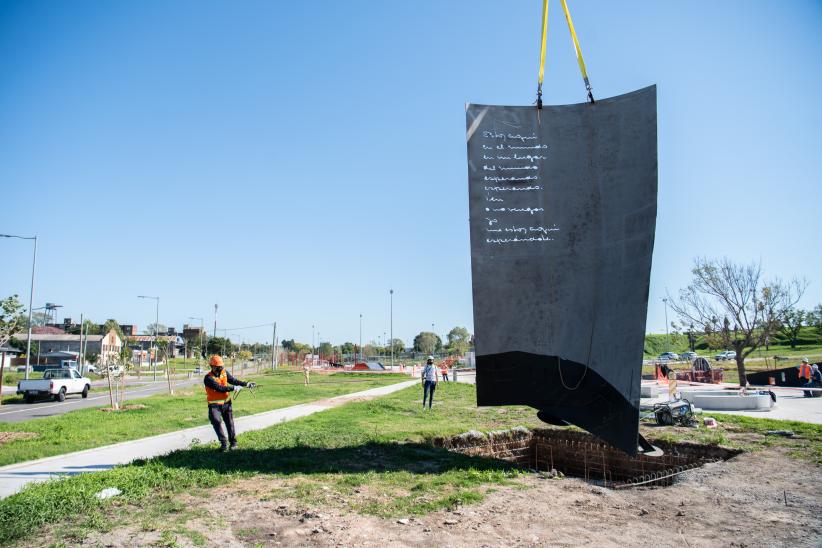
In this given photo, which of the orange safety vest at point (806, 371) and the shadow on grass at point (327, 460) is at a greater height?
the orange safety vest at point (806, 371)

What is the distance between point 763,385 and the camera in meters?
29.3

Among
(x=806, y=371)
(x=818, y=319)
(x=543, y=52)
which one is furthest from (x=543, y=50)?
(x=818, y=319)

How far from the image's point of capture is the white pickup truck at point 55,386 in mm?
23359

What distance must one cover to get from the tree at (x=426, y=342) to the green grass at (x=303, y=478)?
4098 inches

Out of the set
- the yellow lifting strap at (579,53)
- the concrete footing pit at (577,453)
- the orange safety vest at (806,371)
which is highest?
the yellow lifting strap at (579,53)

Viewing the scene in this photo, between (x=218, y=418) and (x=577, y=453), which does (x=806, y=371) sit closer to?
(x=577, y=453)

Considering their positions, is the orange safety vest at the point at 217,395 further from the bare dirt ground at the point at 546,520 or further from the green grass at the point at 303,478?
the bare dirt ground at the point at 546,520

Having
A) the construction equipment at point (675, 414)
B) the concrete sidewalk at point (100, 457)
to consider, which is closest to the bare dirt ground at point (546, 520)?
the concrete sidewalk at point (100, 457)

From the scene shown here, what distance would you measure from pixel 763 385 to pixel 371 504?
31.0 meters

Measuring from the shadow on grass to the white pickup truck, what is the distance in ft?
62.8

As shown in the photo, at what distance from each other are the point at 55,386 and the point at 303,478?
864 inches

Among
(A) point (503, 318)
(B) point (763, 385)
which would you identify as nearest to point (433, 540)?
(A) point (503, 318)

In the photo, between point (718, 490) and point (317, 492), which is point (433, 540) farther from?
point (718, 490)

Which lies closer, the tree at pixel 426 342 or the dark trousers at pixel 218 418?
the dark trousers at pixel 218 418
